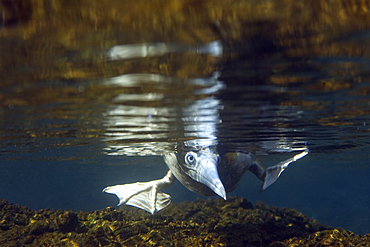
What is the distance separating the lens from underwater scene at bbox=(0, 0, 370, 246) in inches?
134

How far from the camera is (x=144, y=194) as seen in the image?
33.8 feet

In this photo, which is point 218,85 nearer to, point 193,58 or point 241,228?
point 193,58

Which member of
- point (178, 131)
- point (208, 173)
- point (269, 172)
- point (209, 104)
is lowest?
point (269, 172)

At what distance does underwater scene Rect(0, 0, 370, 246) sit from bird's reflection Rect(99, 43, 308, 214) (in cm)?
5

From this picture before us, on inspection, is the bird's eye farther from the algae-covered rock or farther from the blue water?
the algae-covered rock

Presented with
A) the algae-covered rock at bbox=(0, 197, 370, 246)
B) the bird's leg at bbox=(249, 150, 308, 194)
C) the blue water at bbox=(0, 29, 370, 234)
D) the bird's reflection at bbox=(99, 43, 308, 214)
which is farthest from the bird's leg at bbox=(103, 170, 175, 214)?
the bird's leg at bbox=(249, 150, 308, 194)

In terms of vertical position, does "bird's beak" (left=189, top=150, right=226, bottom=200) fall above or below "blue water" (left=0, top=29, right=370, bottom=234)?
below

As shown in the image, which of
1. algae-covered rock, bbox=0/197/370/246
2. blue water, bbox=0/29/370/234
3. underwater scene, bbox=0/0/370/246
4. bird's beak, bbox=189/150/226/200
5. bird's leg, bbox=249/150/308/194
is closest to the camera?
underwater scene, bbox=0/0/370/246

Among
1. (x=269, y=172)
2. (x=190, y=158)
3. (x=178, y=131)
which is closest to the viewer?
(x=190, y=158)

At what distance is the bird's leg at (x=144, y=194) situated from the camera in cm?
988

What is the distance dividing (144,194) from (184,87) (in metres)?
6.33

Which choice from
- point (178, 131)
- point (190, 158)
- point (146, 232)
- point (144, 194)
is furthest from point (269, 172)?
point (144, 194)

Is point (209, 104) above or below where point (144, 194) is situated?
above

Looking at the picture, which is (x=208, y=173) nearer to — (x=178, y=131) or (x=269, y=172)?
(x=178, y=131)
